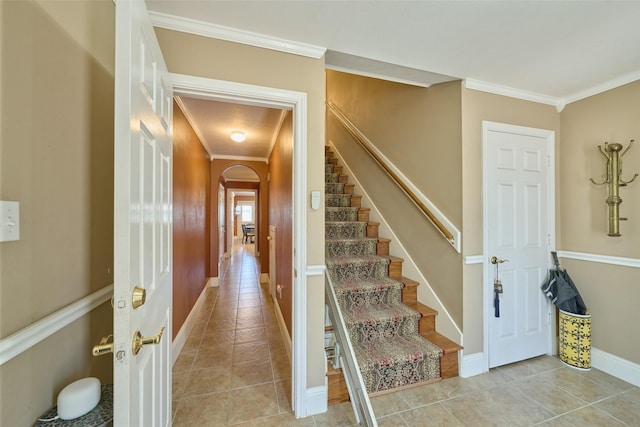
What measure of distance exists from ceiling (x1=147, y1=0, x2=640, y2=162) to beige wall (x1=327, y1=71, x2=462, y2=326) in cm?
32

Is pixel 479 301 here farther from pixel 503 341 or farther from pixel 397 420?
pixel 397 420

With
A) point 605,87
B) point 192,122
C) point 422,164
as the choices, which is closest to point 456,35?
point 422,164

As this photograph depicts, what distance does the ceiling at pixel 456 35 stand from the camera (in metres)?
1.33

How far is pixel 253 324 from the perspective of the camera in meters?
3.11

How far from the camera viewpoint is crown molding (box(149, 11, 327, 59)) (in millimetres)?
1417

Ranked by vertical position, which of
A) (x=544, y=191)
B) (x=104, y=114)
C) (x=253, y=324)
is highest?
(x=104, y=114)

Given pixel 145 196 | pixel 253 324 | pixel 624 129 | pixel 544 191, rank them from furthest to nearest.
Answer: pixel 253 324, pixel 544 191, pixel 624 129, pixel 145 196

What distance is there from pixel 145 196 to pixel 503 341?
2811 millimetres

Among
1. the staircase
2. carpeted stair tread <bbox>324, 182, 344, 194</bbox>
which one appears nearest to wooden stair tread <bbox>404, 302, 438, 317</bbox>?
the staircase

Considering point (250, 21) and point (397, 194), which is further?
point (397, 194)

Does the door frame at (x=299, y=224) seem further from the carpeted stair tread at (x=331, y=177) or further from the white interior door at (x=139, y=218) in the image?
the carpeted stair tread at (x=331, y=177)

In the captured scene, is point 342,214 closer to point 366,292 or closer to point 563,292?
point 366,292

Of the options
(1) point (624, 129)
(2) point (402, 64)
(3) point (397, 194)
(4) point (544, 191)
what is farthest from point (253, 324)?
(1) point (624, 129)

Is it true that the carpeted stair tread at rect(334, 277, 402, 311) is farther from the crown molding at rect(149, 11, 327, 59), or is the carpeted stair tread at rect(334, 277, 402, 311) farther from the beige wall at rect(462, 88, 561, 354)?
the crown molding at rect(149, 11, 327, 59)
